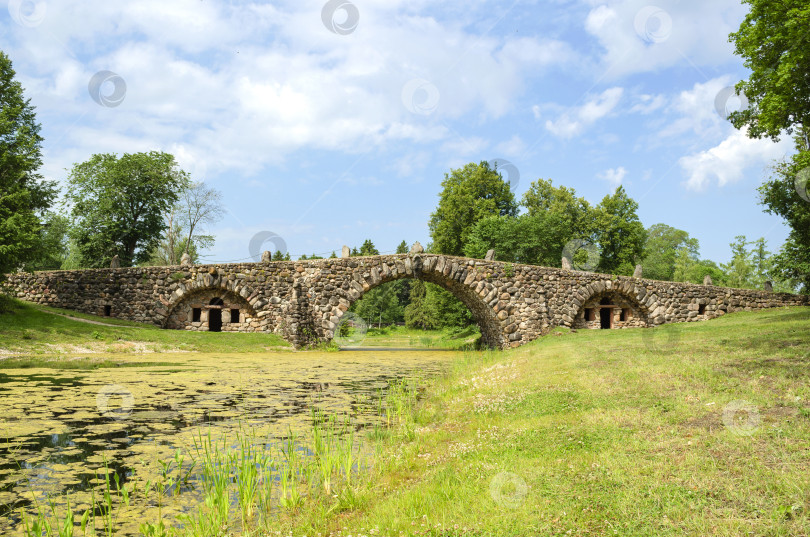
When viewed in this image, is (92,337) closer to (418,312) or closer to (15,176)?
(15,176)

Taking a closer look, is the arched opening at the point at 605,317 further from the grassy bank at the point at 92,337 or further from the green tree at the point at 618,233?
the green tree at the point at 618,233

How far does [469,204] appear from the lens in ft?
137

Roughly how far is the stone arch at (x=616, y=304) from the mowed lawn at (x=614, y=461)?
1654 centimetres

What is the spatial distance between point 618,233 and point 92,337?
4124 cm

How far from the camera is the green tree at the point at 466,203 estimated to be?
136 ft

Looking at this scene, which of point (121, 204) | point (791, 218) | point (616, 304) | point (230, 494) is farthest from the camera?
point (121, 204)

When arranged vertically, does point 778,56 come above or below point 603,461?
above

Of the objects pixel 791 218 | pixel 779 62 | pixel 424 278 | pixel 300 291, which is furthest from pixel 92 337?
pixel 791 218

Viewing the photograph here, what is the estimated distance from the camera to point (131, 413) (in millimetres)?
7188

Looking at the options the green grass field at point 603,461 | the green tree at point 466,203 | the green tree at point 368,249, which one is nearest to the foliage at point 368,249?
the green tree at point 368,249

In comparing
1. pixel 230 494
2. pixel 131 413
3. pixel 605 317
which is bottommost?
pixel 230 494

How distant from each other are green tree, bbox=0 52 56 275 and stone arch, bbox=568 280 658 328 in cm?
2229

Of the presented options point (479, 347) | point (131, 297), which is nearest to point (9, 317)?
point (131, 297)

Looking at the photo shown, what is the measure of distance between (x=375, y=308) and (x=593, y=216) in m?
25.4
